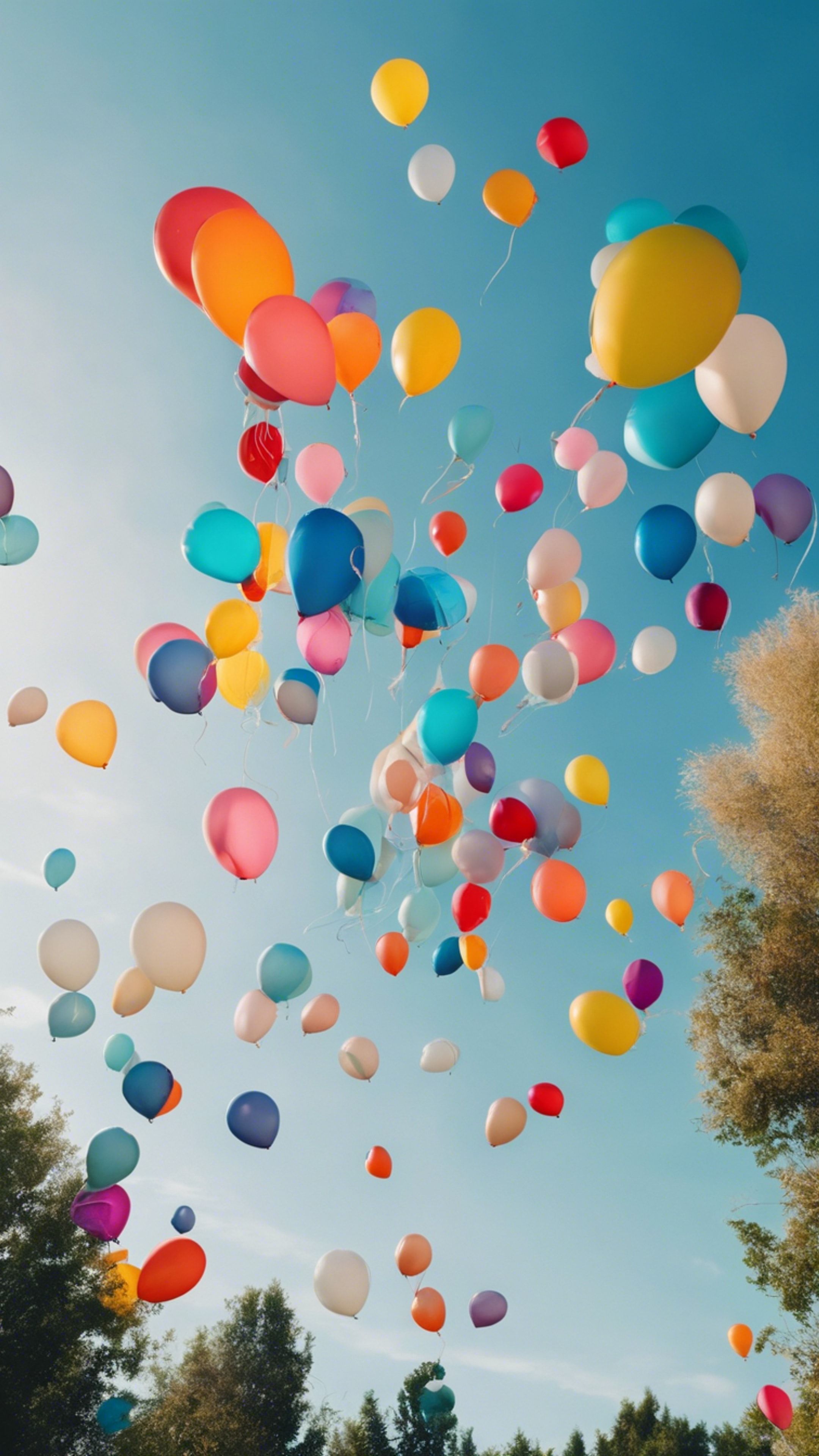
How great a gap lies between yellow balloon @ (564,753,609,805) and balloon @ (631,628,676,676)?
0.89m

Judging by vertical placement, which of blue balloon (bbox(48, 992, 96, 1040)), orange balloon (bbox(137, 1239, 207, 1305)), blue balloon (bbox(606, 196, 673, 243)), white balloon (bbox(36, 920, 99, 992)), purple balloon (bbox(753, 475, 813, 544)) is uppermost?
blue balloon (bbox(606, 196, 673, 243))

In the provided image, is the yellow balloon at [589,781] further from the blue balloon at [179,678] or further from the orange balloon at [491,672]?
the blue balloon at [179,678]

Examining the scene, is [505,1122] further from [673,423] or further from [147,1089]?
[673,423]

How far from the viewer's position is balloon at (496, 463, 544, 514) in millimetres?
5875

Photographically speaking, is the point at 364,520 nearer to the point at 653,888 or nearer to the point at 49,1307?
the point at 653,888

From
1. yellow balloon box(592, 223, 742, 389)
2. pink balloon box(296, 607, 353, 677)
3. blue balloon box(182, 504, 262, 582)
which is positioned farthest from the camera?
pink balloon box(296, 607, 353, 677)

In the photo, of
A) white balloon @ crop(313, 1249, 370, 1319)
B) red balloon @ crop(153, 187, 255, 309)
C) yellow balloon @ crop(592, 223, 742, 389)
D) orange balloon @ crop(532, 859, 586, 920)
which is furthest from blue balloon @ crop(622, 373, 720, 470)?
white balloon @ crop(313, 1249, 370, 1319)

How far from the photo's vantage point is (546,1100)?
6.47 m

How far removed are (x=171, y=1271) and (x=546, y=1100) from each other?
3.15 metres

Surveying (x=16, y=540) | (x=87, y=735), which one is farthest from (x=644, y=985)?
(x=16, y=540)

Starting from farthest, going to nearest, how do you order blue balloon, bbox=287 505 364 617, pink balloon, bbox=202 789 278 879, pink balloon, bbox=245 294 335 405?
pink balloon, bbox=202 789 278 879
blue balloon, bbox=287 505 364 617
pink balloon, bbox=245 294 335 405

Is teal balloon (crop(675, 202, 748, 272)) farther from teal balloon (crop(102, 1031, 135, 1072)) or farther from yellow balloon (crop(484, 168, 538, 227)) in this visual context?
teal balloon (crop(102, 1031, 135, 1072))

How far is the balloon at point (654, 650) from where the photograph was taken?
6199 mm

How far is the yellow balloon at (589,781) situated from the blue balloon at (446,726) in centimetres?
135
